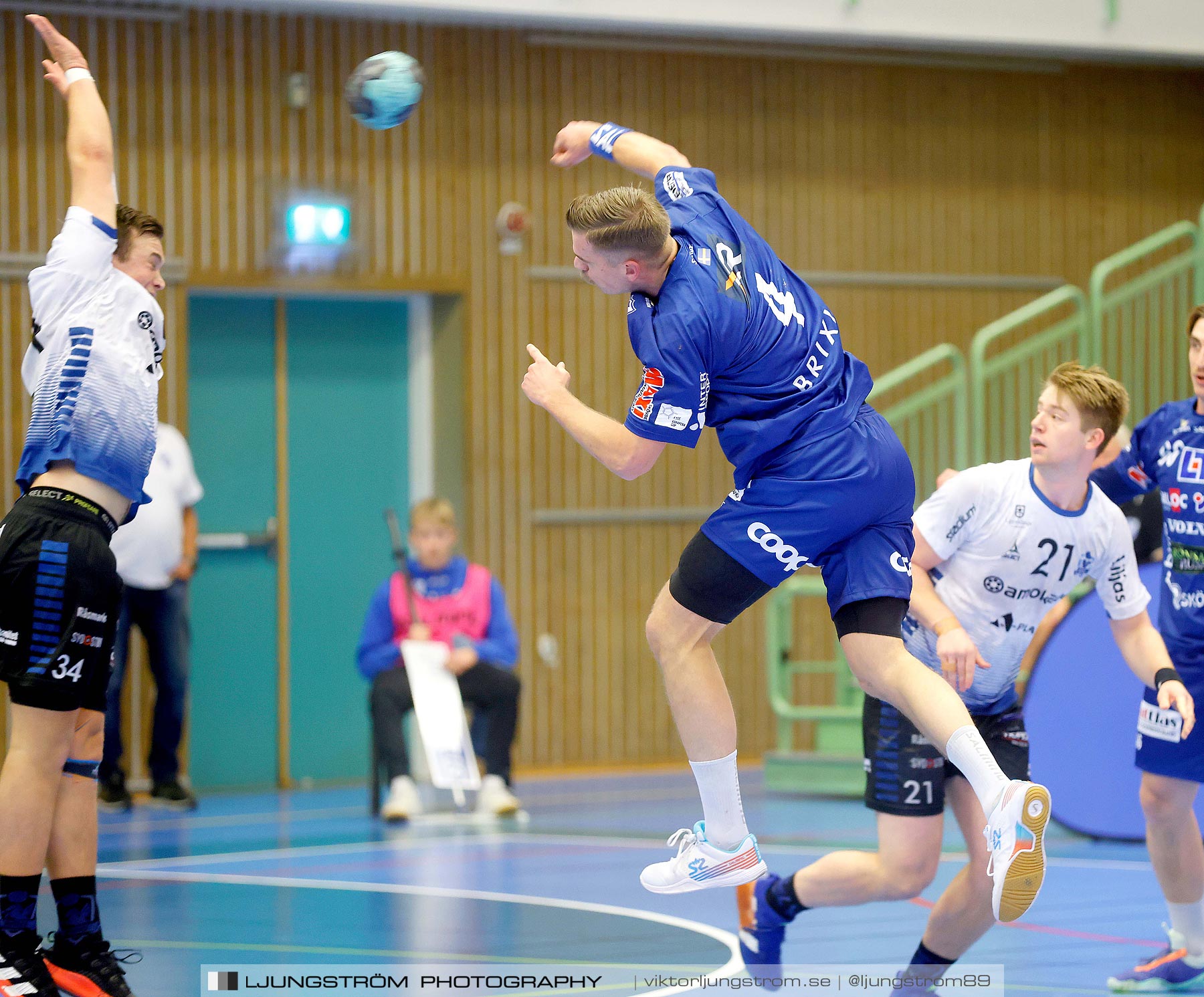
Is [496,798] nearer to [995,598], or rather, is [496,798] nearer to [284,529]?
[284,529]

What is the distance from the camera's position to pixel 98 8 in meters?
9.17

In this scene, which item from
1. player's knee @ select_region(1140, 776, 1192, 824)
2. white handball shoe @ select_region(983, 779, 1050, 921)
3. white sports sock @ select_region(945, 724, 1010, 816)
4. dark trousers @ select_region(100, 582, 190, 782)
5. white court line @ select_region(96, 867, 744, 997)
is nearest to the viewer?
white handball shoe @ select_region(983, 779, 1050, 921)

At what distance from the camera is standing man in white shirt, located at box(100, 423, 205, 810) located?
8.30m

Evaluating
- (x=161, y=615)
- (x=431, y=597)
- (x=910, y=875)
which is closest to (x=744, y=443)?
(x=910, y=875)

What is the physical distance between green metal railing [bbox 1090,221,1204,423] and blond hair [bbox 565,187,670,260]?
18.9 ft

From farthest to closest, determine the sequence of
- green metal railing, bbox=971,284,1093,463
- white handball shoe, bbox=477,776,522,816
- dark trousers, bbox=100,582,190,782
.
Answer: green metal railing, bbox=971,284,1093,463, dark trousers, bbox=100,582,190,782, white handball shoe, bbox=477,776,522,816

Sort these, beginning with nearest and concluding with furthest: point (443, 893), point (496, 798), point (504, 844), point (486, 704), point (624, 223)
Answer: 1. point (624, 223)
2. point (443, 893)
3. point (504, 844)
4. point (496, 798)
5. point (486, 704)

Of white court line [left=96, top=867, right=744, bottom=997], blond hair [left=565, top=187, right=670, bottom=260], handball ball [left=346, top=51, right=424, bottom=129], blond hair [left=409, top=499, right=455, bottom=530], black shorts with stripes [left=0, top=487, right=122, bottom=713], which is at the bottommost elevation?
white court line [left=96, top=867, right=744, bottom=997]

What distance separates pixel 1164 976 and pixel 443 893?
8.51 ft

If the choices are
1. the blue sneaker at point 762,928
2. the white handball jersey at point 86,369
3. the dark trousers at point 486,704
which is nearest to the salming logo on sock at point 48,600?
the white handball jersey at point 86,369

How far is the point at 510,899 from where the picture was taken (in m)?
5.82

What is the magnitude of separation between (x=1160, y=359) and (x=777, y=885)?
22.2ft

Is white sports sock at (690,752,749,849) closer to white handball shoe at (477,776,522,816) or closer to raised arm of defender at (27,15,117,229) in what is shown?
raised arm of defender at (27,15,117,229)

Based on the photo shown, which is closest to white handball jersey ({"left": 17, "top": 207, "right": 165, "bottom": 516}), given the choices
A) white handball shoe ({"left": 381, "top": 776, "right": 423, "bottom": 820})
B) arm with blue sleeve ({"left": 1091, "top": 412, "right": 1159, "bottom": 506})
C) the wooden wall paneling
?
arm with blue sleeve ({"left": 1091, "top": 412, "right": 1159, "bottom": 506})
